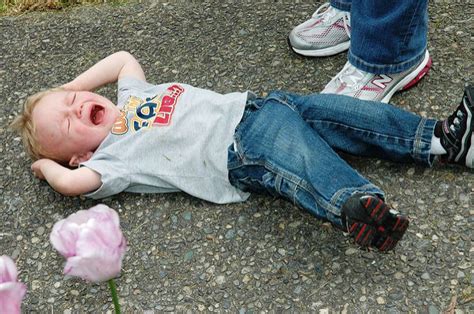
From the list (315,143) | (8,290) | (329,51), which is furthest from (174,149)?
(8,290)

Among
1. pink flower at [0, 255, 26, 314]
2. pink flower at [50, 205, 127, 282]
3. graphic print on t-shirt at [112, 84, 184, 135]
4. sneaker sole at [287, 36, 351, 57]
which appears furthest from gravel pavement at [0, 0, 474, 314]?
pink flower at [0, 255, 26, 314]

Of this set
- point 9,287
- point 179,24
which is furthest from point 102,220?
point 179,24

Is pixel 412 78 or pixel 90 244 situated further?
pixel 412 78

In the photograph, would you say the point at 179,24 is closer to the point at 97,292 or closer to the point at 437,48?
the point at 437,48

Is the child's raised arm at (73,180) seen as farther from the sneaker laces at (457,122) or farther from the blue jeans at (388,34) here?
the sneaker laces at (457,122)

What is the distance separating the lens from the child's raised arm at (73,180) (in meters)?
2.19

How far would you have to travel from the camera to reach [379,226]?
70.7 inches

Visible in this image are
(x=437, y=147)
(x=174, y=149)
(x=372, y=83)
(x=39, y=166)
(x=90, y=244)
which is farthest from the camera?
(x=372, y=83)

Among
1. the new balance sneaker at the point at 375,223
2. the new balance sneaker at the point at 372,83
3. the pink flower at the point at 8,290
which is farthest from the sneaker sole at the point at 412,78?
→ the pink flower at the point at 8,290

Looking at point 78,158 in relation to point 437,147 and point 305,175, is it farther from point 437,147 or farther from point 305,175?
point 437,147

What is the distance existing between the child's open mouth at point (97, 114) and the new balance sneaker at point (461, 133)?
113 cm

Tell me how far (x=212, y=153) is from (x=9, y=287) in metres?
1.32

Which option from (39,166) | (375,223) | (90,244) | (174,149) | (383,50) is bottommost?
(39,166)

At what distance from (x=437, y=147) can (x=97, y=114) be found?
3.78ft
